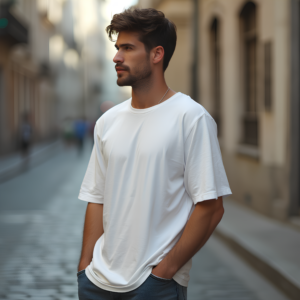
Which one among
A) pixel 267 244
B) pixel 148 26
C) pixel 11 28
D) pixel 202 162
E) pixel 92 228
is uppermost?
pixel 11 28

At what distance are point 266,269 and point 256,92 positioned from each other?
5.24 metres

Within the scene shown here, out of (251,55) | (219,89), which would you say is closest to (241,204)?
(251,55)

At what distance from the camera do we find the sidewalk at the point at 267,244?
462 cm

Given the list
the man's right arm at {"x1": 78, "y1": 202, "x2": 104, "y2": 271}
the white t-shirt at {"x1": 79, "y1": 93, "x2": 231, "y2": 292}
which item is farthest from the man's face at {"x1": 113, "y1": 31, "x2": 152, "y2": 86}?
the man's right arm at {"x1": 78, "y1": 202, "x2": 104, "y2": 271}

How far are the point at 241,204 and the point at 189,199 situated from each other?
303 inches

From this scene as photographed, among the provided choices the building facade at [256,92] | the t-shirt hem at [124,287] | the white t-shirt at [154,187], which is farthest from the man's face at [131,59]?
the building facade at [256,92]

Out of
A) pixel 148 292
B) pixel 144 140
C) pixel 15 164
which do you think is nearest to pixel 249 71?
pixel 144 140

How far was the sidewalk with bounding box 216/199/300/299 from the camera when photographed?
4.62m

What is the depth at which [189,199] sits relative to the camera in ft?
6.34

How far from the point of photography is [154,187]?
1.86 metres

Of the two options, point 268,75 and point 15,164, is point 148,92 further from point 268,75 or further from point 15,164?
point 15,164

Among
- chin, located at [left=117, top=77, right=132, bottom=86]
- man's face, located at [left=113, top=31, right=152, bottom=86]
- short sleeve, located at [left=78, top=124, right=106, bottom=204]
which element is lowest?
short sleeve, located at [left=78, top=124, right=106, bottom=204]

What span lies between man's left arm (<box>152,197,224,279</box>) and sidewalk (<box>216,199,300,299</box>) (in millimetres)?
2709

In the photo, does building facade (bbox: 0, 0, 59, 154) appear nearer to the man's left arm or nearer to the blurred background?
the blurred background
